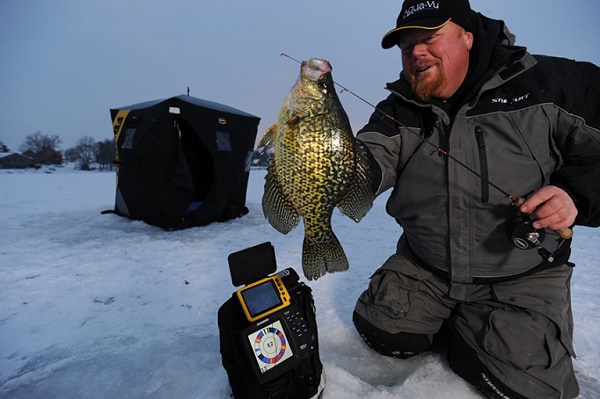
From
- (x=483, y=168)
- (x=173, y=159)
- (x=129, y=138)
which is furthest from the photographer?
(x=129, y=138)

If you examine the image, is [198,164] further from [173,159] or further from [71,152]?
[71,152]

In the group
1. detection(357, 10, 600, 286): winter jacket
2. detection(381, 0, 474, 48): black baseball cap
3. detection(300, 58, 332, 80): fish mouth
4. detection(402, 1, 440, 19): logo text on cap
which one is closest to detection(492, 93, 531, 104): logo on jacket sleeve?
detection(357, 10, 600, 286): winter jacket

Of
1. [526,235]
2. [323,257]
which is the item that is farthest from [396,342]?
[526,235]

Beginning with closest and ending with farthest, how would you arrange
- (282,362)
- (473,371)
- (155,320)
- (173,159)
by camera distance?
1. (282,362)
2. (473,371)
3. (155,320)
4. (173,159)

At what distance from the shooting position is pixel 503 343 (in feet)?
7.02

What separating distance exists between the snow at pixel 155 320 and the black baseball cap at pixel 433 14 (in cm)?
242

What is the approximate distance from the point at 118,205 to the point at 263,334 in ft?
21.3

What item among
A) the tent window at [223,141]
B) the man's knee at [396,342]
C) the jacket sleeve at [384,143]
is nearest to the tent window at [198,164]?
the tent window at [223,141]

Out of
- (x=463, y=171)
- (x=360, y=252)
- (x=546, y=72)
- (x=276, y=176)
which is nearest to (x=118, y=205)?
(x=360, y=252)

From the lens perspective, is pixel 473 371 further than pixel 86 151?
No

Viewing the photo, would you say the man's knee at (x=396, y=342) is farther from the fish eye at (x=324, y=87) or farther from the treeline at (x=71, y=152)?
the treeline at (x=71, y=152)

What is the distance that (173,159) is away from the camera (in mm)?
5801

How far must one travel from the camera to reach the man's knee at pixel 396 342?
8.01ft

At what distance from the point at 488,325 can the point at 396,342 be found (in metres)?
0.64
